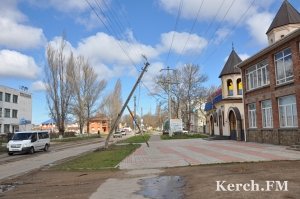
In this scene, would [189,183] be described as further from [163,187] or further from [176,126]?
[176,126]

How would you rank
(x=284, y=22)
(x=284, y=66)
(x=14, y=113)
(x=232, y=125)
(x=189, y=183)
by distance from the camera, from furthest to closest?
1. (x=14, y=113)
2. (x=232, y=125)
3. (x=284, y=22)
4. (x=284, y=66)
5. (x=189, y=183)

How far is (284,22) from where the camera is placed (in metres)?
34.2

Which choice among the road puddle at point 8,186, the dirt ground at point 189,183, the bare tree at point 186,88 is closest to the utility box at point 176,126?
the bare tree at point 186,88

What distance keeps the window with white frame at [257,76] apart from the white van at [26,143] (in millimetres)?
18208

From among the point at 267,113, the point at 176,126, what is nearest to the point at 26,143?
the point at 267,113

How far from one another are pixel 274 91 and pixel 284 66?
200cm

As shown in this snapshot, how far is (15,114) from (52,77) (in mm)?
29992

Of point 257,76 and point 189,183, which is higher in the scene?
point 257,76

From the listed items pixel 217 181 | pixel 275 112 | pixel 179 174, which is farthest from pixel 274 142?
pixel 217 181

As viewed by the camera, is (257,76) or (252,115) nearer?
(257,76)

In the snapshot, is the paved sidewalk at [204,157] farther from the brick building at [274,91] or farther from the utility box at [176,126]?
the utility box at [176,126]

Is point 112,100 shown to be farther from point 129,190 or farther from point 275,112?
point 129,190

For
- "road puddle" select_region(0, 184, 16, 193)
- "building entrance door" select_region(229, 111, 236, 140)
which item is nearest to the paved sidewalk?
"road puddle" select_region(0, 184, 16, 193)

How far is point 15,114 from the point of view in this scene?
83375 millimetres
